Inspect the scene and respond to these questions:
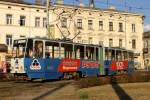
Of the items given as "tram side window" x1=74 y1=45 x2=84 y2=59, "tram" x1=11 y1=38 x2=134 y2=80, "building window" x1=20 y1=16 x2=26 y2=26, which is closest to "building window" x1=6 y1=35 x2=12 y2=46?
"building window" x1=20 y1=16 x2=26 y2=26

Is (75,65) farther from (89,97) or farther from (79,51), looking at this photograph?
(89,97)

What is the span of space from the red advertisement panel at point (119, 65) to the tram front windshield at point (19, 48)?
10943 millimetres

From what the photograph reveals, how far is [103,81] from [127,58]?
16822mm

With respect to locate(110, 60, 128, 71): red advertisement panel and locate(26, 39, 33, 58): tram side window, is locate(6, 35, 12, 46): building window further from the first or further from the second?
locate(26, 39, 33, 58): tram side window

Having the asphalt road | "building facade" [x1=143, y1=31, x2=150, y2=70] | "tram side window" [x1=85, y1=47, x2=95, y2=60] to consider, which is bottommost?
the asphalt road

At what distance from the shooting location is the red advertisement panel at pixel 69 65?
31.6 m

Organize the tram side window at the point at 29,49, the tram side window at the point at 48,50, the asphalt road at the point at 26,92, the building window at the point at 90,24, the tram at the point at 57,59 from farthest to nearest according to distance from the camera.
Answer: the building window at the point at 90,24
the tram side window at the point at 48,50
the tram at the point at 57,59
the tram side window at the point at 29,49
the asphalt road at the point at 26,92

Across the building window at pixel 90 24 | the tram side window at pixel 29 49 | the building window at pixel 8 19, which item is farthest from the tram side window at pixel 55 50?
the building window at pixel 90 24

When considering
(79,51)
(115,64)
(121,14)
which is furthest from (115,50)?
(121,14)

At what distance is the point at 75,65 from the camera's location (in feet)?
108

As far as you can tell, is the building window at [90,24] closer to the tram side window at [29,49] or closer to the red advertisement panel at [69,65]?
the red advertisement panel at [69,65]

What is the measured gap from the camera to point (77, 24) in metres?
65.4

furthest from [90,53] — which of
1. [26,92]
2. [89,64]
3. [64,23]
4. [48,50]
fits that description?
[64,23]

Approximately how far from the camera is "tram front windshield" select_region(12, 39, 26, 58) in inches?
1160
